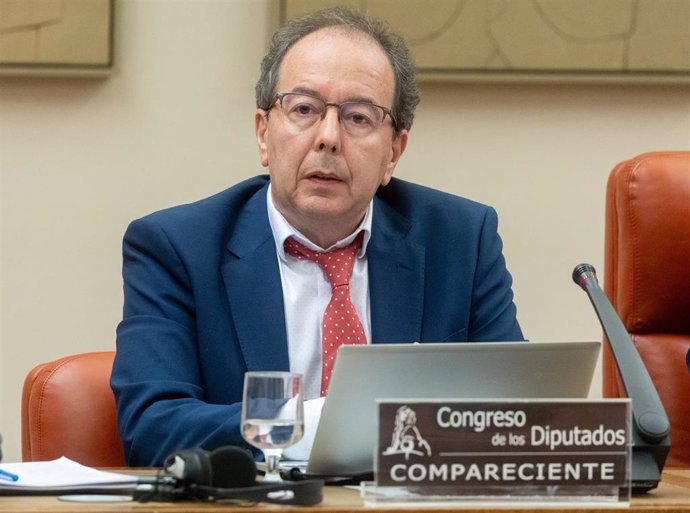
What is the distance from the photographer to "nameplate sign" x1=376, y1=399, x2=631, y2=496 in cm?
109

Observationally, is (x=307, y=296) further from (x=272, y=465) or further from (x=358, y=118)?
(x=272, y=465)

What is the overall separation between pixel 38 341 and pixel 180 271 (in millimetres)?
952

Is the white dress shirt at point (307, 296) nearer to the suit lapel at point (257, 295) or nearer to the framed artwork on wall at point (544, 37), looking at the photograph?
the suit lapel at point (257, 295)

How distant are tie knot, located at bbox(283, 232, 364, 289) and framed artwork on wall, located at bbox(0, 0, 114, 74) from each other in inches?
36.8

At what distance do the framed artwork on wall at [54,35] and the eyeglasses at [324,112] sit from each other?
0.85 meters

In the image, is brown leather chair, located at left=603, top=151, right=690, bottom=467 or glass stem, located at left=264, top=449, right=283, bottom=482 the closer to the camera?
glass stem, located at left=264, top=449, right=283, bottom=482

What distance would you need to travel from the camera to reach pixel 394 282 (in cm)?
210

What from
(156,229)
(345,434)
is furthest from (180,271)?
(345,434)

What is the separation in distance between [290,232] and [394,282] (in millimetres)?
226

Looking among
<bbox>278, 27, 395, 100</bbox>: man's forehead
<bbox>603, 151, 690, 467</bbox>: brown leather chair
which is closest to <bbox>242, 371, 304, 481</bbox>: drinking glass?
<bbox>278, 27, 395, 100</bbox>: man's forehead

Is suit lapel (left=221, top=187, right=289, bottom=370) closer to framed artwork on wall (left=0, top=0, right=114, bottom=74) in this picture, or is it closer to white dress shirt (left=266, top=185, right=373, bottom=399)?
white dress shirt (left=266, top=185, right=373, bottom=399)

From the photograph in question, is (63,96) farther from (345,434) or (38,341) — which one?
(345,434)

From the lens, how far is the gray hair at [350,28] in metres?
2.12

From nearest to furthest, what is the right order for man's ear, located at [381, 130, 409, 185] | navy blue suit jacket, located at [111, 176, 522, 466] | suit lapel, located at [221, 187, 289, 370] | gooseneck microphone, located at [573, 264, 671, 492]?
gooseneck microphone, located at [573, 264, 671, 492]
navy blue suit jacket, located at [111, 176, 522, 466]
suit lapel, located at [221, 187, 289, 370]
man's ear, located at [381, 130, 409, 185]
